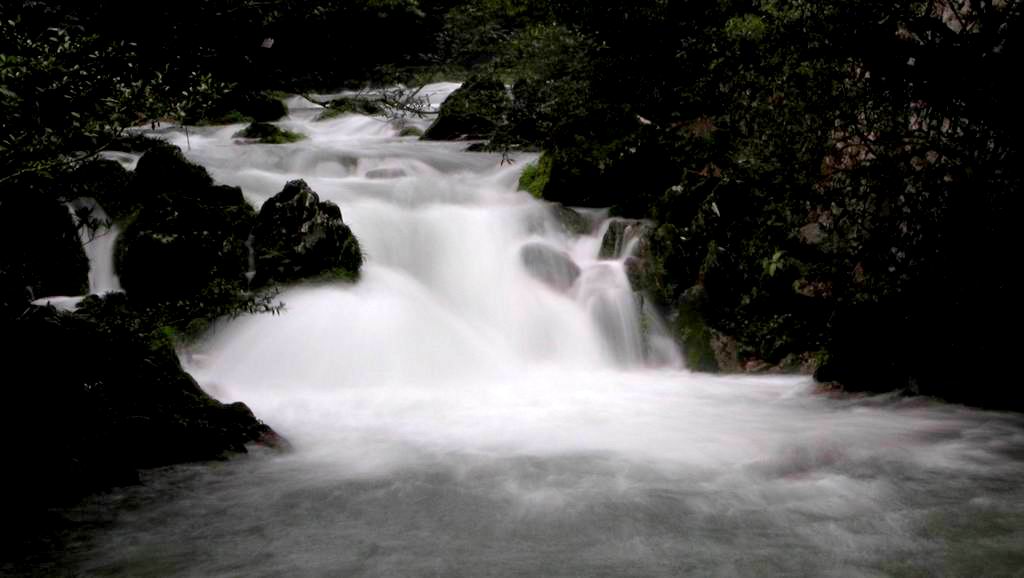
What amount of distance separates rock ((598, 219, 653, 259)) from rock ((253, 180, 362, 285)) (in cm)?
353

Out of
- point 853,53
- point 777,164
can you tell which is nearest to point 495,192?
point 777,164

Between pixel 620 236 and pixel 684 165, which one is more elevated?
pixel 684 165

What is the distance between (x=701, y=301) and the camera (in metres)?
9.45

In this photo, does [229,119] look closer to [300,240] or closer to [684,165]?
[300,240]

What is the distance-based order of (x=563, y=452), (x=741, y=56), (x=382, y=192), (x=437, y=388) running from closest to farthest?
(x=563, y=452)
(x=741, y=56)
(x=437, y=388)
(x=382, y=192)

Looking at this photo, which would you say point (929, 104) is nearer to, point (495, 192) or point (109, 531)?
point (109, 531)

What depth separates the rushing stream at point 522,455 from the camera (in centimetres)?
359

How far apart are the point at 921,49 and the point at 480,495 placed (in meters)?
4.10

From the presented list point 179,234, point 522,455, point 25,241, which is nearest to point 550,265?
point 179,234

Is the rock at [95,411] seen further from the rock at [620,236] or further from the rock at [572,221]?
the rock at [572,221]

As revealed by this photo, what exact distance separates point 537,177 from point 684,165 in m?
2.79

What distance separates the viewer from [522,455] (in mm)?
5430

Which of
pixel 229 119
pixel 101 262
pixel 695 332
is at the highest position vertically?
pixel 229 119

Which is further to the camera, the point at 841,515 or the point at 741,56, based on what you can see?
the point at 741,56
